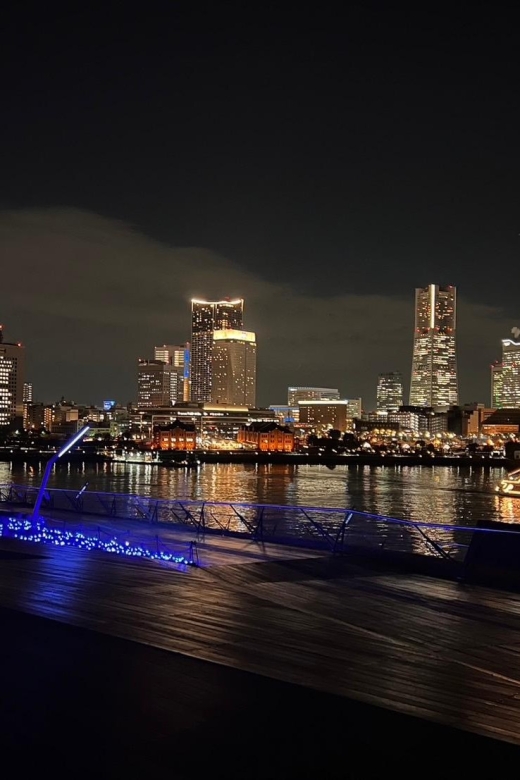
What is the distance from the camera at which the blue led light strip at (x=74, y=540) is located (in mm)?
16311

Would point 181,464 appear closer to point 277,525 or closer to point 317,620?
point 277,525

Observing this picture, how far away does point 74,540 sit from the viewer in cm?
1908

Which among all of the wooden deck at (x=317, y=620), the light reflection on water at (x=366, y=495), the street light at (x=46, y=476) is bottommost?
the light reflection on water at (x=366, y=495)

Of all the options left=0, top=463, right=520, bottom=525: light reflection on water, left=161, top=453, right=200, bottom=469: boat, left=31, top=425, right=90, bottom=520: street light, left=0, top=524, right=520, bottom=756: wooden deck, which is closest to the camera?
left=0, top=524, right=520, bottom=756: wooden deck

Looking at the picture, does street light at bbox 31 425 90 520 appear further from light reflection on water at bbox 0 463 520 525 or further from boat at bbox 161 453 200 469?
boat at bbox 161 453 200 469

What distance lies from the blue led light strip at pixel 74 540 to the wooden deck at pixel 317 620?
70 centimetres

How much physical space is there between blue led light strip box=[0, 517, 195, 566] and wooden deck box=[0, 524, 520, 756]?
70 centimetres

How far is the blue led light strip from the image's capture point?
53.5 ft

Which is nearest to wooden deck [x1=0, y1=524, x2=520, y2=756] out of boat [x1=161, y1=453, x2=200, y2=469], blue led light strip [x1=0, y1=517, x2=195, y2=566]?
blue led light strip [x1=0, y1=517, x2=195, y2=566]

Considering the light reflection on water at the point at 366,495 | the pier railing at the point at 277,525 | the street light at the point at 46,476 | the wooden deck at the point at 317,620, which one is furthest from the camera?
the light reflection on water at the point at 366,495

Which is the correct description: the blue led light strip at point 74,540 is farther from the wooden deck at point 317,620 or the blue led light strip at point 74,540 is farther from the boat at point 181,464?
the boat at point 181,464

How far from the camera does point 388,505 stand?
210 ft

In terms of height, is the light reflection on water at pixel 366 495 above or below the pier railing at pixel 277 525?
below

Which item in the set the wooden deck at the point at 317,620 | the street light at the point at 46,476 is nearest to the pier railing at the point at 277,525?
the wooden deck at the point at 317,620
